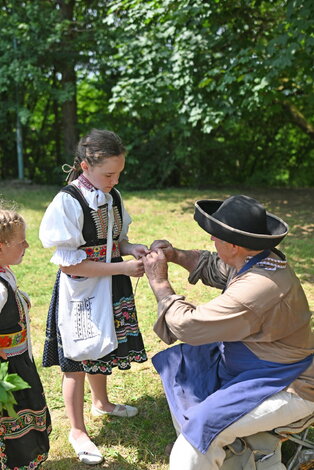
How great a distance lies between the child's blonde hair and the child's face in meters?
0.01

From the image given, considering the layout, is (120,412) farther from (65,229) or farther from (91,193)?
(91,193)

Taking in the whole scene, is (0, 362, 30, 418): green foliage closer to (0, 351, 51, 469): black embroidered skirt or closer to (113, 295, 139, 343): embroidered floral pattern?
(0, 351, 51, 469): black embroidered skirt

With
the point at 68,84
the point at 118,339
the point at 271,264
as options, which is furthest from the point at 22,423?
the point at 68,84

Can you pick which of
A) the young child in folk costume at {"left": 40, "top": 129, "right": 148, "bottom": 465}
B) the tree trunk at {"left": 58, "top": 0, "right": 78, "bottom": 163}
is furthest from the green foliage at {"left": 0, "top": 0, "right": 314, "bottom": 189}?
the young child in folk costume at {"left": 40, "top": 129, "right": 148, "bottom": 465}

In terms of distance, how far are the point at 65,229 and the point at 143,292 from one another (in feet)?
9.17

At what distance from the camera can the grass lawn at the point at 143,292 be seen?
294cm

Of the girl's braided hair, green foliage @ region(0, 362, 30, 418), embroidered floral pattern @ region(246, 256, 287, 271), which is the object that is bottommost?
green foliage @ region(0, 362, 30, 418)

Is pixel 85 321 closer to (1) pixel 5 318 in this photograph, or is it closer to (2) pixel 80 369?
(2) pixel 80 369

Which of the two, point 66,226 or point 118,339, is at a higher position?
point 66,226

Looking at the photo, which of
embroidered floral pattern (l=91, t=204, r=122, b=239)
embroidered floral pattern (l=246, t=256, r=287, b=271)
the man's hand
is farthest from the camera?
embroidered floral pattern (l=91, t=204, r=122, b=239)

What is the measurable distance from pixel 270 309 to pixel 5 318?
1.17 metres

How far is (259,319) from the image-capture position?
2.25 m

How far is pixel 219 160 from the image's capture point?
1288 cm

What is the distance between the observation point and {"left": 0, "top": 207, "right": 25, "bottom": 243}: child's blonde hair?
2.30 m
